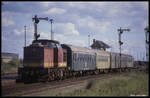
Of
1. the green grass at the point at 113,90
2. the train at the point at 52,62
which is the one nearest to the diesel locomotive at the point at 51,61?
the train at the point at 52,62

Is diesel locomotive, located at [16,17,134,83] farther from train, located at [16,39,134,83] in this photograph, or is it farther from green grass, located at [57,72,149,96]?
green grass, located at [57,72,149,96]

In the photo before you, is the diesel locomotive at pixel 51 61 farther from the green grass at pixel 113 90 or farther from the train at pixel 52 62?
the green grass at pixel 113 90

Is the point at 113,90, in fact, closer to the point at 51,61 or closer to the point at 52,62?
the point at 51,61

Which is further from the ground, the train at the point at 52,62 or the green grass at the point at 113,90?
the train at the point at 52,62

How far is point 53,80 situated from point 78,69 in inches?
214

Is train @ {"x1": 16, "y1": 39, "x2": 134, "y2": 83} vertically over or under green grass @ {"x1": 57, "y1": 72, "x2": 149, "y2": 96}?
over

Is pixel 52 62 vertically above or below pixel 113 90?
above

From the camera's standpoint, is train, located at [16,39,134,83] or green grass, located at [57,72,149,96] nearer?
green grass, located at [57,72,149,96]

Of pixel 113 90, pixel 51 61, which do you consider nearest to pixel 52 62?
pixel 51 61

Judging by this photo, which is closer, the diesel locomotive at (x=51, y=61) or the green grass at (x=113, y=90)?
the green grass at (x=113, y=90)

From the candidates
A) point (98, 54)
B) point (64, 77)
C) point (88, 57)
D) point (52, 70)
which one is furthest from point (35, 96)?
point (98, 54)

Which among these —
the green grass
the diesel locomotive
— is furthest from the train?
the green grass

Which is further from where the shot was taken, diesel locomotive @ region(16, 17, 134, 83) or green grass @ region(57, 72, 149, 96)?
diesel locomotive @ region(16, 17, 134, 83)

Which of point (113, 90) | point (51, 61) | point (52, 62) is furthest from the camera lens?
point (52, 62)
